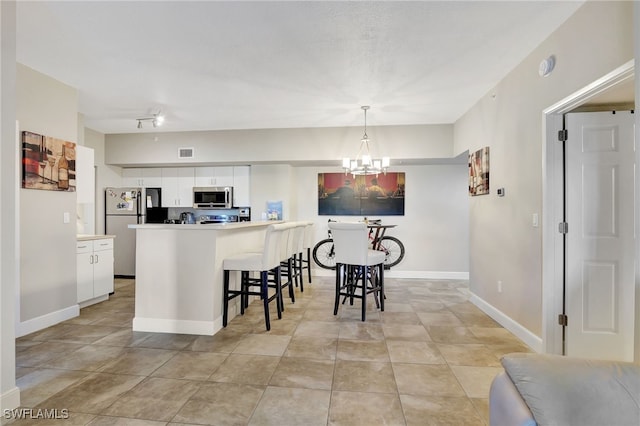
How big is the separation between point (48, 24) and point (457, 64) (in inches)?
136

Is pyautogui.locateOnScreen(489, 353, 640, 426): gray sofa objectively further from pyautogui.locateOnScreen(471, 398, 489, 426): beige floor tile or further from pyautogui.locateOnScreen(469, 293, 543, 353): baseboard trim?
pyautogui.locateOnScreen(469, 293, 543, 353): baseboard trim

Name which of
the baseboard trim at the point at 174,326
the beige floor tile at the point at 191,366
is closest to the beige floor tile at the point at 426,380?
the beige floor tile at the point at 191,366

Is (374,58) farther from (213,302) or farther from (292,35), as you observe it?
(213,302)

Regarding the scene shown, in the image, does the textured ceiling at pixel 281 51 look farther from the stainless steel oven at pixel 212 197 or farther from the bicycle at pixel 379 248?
the bicycle at pixel 379 248

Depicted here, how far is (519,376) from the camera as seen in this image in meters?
0.99

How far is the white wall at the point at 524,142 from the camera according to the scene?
6.41ft

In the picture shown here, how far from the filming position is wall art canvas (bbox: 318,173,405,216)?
5.68m

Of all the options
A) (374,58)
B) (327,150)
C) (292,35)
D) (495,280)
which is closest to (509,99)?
(374,58)

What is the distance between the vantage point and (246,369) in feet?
7.41

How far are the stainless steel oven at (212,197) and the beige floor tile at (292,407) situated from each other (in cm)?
398

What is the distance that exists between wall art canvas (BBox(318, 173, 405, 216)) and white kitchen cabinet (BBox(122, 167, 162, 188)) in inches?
120

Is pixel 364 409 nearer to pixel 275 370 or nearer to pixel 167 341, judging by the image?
pixel 275 370

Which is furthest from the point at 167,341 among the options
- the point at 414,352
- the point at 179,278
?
the point at 414,352

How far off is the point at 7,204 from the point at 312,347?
229 cm
